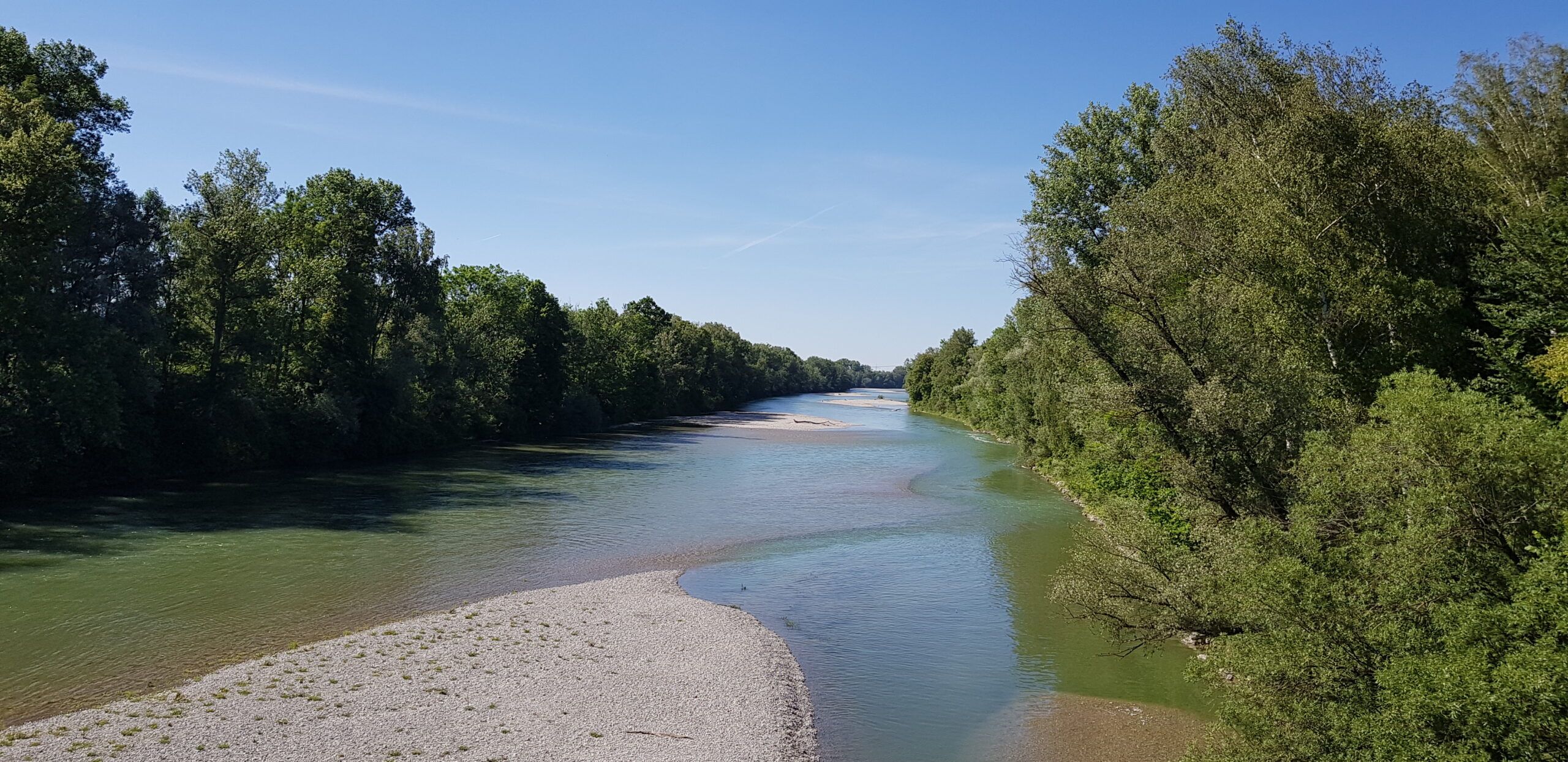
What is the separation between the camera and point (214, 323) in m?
43.6

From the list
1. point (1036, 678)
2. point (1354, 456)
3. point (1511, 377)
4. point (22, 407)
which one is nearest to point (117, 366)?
point (22, 407)

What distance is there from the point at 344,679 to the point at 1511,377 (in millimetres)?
23651

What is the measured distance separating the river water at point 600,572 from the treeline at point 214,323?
12.1 ft

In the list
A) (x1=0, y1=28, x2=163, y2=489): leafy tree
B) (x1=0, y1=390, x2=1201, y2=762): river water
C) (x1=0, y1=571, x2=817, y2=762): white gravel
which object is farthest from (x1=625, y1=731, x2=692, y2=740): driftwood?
(x1=0, y1=28, x2=163, y2=489): leafy tree

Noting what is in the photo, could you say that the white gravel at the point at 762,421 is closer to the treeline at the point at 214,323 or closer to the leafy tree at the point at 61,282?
the treeline at the point at 214,323

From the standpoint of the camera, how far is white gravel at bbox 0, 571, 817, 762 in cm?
1212

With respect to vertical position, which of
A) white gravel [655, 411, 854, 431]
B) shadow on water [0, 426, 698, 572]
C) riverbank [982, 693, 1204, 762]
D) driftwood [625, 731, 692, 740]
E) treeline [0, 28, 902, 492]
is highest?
treeline [0, 28, 902, 492]

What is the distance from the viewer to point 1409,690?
976 cm

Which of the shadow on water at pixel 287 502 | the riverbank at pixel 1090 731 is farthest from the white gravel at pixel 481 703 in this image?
the shadow on water at pixel 287 502

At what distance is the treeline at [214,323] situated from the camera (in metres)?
31.1

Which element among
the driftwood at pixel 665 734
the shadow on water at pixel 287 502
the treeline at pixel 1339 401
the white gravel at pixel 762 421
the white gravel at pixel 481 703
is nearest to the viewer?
the treeline at pixel 1339 401

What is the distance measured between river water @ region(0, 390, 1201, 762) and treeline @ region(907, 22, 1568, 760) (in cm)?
333

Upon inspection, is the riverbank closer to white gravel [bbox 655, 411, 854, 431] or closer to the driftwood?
the driftwood

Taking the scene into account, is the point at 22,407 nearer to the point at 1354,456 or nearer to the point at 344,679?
the point at 344,679
